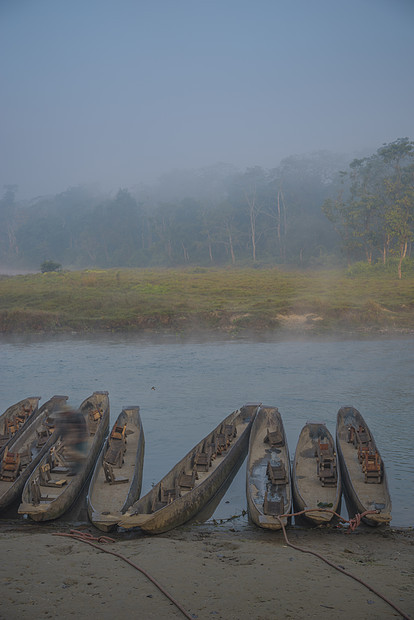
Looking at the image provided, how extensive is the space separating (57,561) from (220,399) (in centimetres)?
1045

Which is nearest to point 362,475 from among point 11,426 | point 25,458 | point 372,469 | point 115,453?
point 372,469

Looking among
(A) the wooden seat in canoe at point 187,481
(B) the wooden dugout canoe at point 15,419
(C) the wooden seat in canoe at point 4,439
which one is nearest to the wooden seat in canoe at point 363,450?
(A) the wooden seat in canoe at point 187,481

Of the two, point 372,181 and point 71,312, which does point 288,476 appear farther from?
point 372,181

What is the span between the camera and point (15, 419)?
11.3 meters

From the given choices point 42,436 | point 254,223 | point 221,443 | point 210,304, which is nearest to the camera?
point 221,443

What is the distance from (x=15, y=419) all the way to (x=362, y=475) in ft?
23.3

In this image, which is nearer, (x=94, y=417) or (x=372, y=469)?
(x=372, y=469)

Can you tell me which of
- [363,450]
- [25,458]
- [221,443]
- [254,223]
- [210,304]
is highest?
[254,223]

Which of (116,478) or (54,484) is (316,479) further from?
(54,484)

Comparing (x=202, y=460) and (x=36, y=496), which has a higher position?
(x=36, y=496)

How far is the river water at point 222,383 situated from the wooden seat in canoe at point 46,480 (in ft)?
6.40

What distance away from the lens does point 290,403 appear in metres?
15.3

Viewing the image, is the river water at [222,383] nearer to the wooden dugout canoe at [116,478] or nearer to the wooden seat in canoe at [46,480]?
the wooden dugout canoe at [116,478]

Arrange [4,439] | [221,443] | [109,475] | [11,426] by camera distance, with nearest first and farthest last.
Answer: [109,475] < [221,443] < [4,439] < [11,426]
